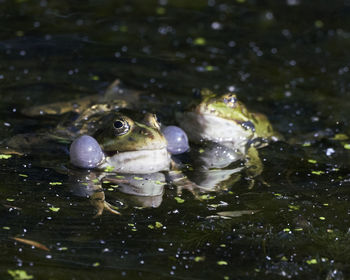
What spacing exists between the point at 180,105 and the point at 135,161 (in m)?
1.92

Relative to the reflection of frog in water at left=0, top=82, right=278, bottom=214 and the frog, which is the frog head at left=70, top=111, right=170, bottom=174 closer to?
the reflection of frog in water at left=0, top=82, right=278, bottom=214

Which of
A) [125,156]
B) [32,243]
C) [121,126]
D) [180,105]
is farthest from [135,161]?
[180,105]

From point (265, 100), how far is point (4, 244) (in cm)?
421

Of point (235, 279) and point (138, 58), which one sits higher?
point (235, 279)

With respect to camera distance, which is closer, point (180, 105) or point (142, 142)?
point (142, 142)

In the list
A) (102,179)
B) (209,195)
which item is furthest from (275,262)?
(102,179)

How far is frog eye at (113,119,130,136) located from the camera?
497 centimetres

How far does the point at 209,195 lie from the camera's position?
189 inches

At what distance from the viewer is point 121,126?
4973mm

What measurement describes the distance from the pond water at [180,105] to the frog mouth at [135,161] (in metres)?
0.39

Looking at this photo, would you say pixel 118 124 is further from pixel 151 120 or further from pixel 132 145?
pixel 151 120

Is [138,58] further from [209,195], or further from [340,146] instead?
[209,195]

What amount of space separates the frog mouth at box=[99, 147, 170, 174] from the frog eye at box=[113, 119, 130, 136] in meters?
0.18

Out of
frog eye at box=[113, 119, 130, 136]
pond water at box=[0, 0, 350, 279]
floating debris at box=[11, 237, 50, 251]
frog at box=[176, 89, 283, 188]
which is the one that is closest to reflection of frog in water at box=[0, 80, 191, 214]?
frog eye at box=[113, 119, 130, 136]
